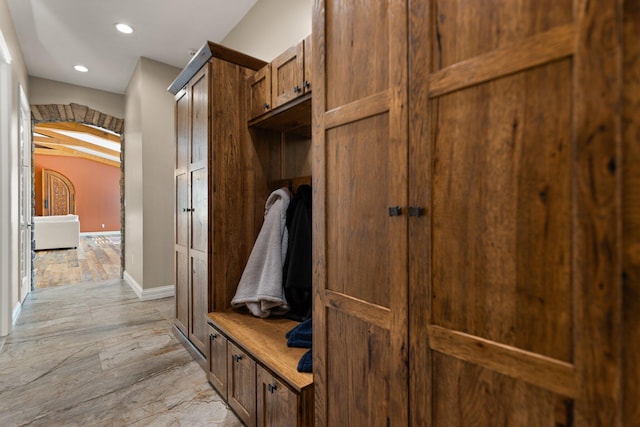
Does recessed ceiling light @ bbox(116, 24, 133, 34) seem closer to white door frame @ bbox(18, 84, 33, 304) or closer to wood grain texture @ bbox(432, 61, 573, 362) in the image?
white door frame @ bbox(18, 84, 33, 304)

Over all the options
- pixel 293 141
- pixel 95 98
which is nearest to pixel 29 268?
pixel 95 98

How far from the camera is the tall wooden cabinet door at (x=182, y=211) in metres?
2.50

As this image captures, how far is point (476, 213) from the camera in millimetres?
785

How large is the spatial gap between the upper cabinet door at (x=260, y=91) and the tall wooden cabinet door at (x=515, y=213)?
1287 mm

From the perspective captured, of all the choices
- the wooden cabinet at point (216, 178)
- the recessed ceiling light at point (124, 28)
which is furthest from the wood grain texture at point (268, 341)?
the recessed ceiling light at point (124, 28)

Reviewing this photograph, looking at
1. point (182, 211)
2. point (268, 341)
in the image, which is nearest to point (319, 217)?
point (268, 341)

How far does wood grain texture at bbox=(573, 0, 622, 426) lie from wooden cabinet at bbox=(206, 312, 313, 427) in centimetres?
99

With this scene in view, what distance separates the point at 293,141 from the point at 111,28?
2.62 m

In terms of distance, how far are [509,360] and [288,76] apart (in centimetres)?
169

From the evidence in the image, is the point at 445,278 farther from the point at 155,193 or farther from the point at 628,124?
the point at 155,193

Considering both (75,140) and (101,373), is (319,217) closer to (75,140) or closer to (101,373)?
(101,373)

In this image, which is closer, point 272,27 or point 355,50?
point 355,50

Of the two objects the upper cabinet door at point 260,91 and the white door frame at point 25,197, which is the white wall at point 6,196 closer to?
the white door frame at point 25,197

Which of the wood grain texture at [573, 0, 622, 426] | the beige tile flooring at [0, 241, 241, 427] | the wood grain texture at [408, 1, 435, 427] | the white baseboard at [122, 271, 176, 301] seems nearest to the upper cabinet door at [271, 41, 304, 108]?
the wood grain texture at [408, 1, 435, 427]
